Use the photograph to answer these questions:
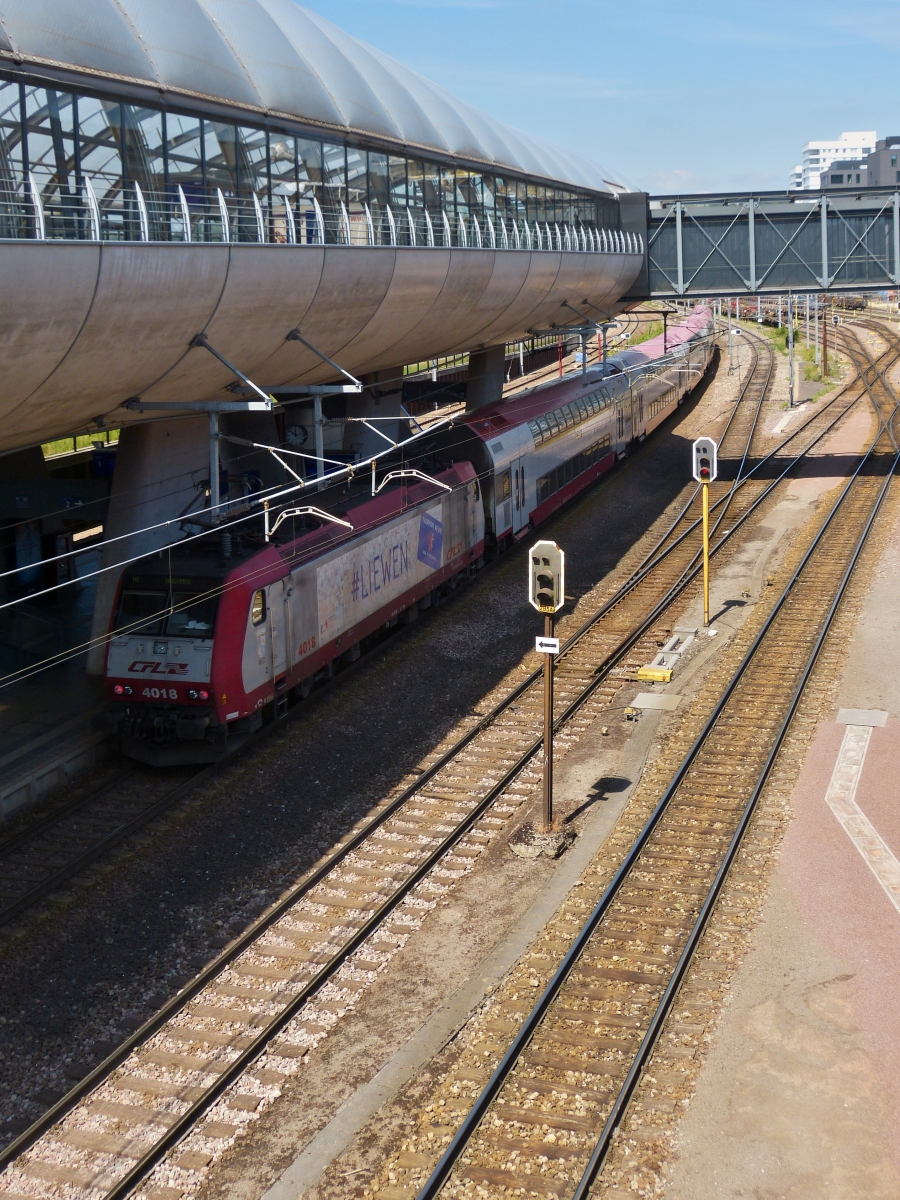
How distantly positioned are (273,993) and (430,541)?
12.8 m

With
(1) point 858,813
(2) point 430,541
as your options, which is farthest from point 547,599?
(2) point 430,541

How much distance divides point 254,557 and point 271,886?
5.12m

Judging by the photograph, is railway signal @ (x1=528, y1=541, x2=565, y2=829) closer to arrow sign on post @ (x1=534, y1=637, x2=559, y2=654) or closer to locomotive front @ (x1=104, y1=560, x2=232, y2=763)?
arrow sign on post @ (x1=534, y1=637, x2=559, y2=654)

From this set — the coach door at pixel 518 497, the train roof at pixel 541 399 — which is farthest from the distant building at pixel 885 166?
the coach door at pixel 518 497

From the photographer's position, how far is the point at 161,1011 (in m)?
11.3

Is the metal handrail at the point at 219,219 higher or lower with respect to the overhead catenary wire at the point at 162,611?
higher

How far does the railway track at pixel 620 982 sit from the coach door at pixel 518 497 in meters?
8.98

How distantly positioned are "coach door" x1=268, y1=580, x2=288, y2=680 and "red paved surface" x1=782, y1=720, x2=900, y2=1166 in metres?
7.47

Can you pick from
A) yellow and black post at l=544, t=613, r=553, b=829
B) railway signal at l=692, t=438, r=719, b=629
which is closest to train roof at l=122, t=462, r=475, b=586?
yellow and black post at l=544, t=613, r=553, b=829

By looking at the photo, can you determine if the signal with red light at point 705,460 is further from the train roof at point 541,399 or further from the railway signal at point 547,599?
the railway signal at point 547,599

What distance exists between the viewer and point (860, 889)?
1296cm

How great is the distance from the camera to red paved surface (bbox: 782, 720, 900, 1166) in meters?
10.6

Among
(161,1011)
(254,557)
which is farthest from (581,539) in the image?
(161,1011)

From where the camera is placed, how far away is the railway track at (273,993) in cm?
961
